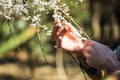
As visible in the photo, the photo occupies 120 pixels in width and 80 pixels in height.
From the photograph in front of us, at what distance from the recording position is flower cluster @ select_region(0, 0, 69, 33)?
4.74ft

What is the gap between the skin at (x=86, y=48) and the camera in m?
1.52

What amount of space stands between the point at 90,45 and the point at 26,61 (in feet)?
14.9

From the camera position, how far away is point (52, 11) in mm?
1517

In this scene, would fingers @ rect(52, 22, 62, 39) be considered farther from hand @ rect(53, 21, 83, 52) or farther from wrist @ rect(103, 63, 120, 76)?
wrist @ rect(103, 63, 120, 76)

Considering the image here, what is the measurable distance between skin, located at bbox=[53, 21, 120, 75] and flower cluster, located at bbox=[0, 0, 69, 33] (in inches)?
2.5

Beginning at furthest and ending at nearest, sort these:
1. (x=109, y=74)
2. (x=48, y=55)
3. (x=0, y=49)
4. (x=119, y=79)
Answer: (x=48, y=55)
(x=0, y=49)
(x=109, y=74)
(x=119, y=79)

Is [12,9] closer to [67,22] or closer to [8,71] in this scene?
[67,22]

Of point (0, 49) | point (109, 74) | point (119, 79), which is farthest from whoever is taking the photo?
point (0, 49)

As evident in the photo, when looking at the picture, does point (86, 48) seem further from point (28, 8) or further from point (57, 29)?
point (28, 8)

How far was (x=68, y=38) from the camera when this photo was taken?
1591 mm

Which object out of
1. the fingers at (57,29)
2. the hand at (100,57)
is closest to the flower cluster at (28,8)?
the fingers at (57,29)

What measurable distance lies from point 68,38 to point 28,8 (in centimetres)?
18

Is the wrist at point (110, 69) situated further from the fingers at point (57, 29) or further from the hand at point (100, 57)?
the fingers at point (57, 29)

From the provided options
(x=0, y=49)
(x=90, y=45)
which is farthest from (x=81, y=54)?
(x=0, y=49)
